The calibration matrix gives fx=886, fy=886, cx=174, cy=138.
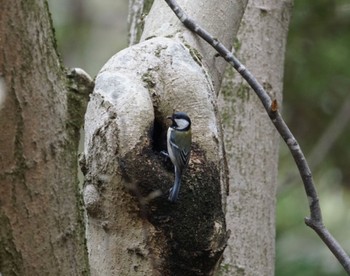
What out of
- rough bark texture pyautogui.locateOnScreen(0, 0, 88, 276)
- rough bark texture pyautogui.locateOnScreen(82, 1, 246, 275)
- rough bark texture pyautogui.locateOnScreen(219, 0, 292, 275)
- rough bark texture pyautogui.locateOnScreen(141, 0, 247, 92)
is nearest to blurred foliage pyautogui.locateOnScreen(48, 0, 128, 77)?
rough bark texture pyautogui.locateOnScreen(219, 0, 292, 275)

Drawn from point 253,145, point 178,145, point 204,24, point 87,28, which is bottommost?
point 178,145

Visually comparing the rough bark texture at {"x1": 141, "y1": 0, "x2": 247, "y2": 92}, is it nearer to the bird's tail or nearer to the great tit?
the great tit

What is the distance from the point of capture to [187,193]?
172cm

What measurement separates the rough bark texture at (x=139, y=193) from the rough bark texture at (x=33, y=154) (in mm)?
366

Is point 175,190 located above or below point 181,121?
below

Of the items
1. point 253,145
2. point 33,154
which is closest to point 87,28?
point 253,145

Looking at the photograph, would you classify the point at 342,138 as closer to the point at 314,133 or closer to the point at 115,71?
the point at 314,133

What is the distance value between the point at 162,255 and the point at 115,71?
1.25ft

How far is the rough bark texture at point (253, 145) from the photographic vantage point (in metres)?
2.58

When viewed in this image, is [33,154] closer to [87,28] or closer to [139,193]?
[139,193]

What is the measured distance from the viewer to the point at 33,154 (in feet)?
4.11

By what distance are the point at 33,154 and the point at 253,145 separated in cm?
143

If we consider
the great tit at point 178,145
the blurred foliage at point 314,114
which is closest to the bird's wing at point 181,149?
the great tit at point 178,145

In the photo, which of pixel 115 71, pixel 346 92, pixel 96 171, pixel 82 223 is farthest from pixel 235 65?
pixel 346 92
